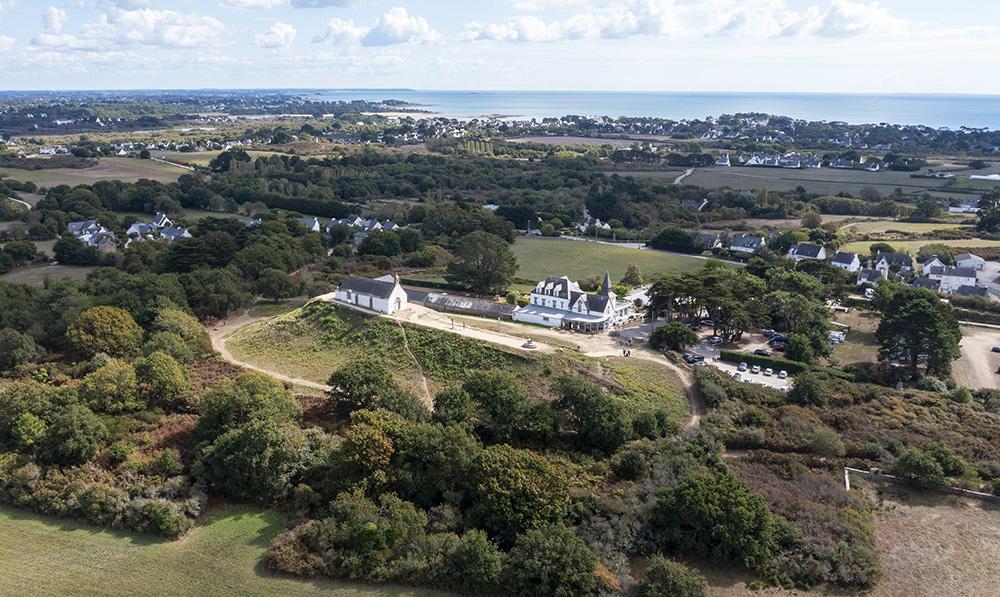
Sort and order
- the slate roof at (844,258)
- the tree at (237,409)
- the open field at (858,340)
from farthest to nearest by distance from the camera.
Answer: the slate roof at (844,258)
the open field at (858,340)
the tree at (237,409)

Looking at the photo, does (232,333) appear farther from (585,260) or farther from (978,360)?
(978,360)

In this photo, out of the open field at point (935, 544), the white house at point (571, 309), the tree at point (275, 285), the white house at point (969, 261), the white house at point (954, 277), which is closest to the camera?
the open field at point (935, 544)

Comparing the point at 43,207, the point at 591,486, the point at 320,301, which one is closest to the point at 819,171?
the point at 320,301

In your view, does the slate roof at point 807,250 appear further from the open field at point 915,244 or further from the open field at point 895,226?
the open field at point 895,226

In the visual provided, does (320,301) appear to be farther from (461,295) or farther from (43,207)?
(43,207)

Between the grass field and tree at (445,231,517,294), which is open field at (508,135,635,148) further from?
the grass field

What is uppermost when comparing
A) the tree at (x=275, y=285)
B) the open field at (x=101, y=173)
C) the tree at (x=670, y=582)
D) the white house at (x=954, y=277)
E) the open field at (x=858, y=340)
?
the open field at (x=101, y=173)

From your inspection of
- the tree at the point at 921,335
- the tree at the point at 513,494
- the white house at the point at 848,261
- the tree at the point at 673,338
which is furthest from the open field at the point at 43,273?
the white house at the point at 848,261

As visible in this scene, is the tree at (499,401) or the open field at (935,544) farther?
the tree at (499,401)
